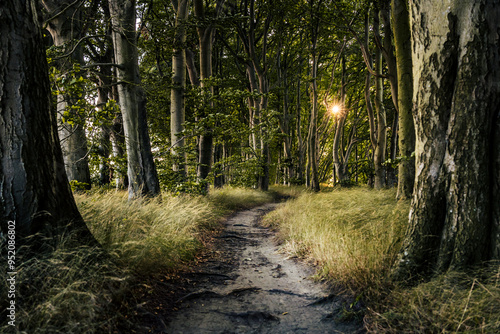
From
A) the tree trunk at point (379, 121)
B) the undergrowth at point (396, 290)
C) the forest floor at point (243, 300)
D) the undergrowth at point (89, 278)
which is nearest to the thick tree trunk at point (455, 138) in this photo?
the undergrowth at point (396, 290)

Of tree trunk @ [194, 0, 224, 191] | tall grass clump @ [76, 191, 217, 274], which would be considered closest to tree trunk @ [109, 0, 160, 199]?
tall grass clump @ [76, 191, 217, 274]

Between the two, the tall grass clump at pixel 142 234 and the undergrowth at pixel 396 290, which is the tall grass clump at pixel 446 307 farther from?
the tall grass clump at pixel 142 234

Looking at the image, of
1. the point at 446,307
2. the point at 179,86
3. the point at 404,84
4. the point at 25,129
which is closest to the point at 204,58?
the point at 179,86

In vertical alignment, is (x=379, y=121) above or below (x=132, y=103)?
above

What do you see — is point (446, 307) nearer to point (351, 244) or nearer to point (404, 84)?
point (351, 244)

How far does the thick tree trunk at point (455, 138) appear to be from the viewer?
2281 mm

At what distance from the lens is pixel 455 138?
2.39 metres

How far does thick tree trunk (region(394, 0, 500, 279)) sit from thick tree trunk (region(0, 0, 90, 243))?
3660 mm

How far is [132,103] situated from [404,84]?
21.5 ft

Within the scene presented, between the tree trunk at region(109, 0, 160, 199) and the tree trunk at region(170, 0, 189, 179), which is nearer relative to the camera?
the tree trunk at region(109, 0, 160, 199)

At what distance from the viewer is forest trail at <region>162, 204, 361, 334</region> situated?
2387 millimetres

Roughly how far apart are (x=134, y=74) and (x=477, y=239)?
668cm

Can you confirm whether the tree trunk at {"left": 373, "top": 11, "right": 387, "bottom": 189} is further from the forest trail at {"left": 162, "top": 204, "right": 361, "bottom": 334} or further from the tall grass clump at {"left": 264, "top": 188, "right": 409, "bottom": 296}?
the forest trail at {"left": 162, "top": 204, "right": 361, "bottom": 334}

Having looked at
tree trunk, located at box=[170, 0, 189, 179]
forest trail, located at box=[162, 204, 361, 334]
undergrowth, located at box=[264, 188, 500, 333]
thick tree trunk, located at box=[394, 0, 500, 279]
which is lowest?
forest trail, located at box=[162, 204, 361, 334]
